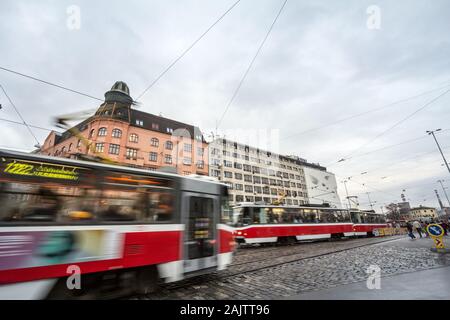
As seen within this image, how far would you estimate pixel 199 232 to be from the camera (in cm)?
622

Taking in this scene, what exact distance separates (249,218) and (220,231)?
28.3 feet

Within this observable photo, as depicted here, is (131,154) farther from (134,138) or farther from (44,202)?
(44,202)

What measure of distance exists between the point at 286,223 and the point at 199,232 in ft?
38.7

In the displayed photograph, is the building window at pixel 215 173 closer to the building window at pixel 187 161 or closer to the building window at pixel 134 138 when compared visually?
the building window at pixel 187 161

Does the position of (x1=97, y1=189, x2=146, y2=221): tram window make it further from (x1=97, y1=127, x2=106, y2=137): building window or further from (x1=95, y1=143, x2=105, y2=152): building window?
(x1=97, y1=127, x2=106, y2=137): building window

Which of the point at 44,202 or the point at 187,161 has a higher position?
the point at 187,161

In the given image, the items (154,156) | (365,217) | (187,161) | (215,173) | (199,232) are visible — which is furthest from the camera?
(215,173)

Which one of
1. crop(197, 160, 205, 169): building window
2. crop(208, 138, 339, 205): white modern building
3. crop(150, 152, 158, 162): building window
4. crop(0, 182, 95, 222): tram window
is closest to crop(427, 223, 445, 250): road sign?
crop(0, 182, 95, 222): tram window

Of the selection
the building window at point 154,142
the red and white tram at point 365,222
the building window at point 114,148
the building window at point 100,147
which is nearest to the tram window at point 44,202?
the red and white tram at point 365,222

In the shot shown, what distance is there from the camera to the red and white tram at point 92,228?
11.9 ft

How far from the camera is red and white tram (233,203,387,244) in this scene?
15.0 metres

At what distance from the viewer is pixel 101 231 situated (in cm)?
440

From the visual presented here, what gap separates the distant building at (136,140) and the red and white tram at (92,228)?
2155 cm

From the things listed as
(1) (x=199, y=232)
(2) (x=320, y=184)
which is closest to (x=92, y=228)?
(1) (x=199, y=232)
